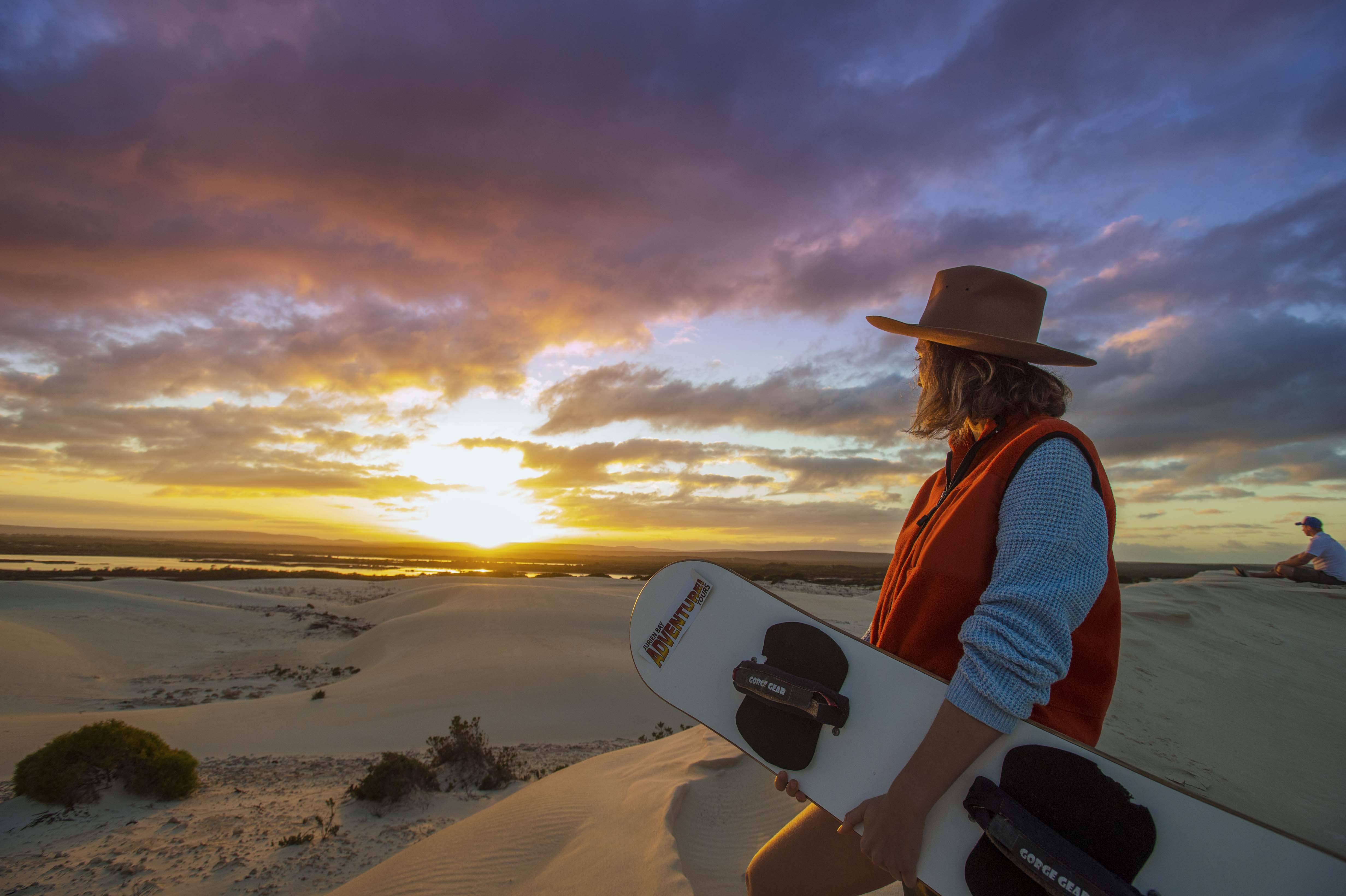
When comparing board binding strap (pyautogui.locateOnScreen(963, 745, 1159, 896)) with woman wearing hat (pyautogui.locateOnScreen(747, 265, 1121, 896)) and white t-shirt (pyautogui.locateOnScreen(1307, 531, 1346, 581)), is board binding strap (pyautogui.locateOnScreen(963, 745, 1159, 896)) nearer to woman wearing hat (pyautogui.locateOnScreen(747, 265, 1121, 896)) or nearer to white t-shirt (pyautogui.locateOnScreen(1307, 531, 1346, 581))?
woman wearing hat (pyautogui.locateOnScreen(747, 265, 1121, 896))

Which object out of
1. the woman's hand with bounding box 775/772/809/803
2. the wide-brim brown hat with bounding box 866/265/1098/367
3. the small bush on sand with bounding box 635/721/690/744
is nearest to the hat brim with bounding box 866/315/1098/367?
the wide-brim brown hat with bounding box 866/265/1098/367

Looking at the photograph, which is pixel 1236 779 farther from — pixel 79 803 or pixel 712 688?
pixel 79 803

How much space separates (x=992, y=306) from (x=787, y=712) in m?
1.50

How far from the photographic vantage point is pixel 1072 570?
4.47 ft

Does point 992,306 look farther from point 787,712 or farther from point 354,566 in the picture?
point 354,566

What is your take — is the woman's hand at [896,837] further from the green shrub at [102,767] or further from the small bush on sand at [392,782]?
the green shrub at [102,767]

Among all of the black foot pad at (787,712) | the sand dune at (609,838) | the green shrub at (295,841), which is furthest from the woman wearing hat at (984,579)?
the green shrub at (295,841)

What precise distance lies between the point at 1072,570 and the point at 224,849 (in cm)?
563

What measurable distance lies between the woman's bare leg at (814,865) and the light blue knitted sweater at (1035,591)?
0.70m

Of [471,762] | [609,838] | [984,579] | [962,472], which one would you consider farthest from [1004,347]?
[471,762]

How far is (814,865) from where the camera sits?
1782 mm

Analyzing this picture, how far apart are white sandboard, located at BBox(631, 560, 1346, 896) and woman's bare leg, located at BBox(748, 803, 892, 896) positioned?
7 centimetres

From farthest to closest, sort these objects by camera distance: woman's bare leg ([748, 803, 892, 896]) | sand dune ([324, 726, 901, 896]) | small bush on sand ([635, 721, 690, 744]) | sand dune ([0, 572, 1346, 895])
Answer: small bush on sand ([635, 721, 690, 744]), sand dune ([0, 572, 1346, 895]), sand dune ([324, 726, 901, 896]), woman's bare leg ([748, 803, 892, 896])

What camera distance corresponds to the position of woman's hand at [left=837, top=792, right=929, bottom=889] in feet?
4.52
